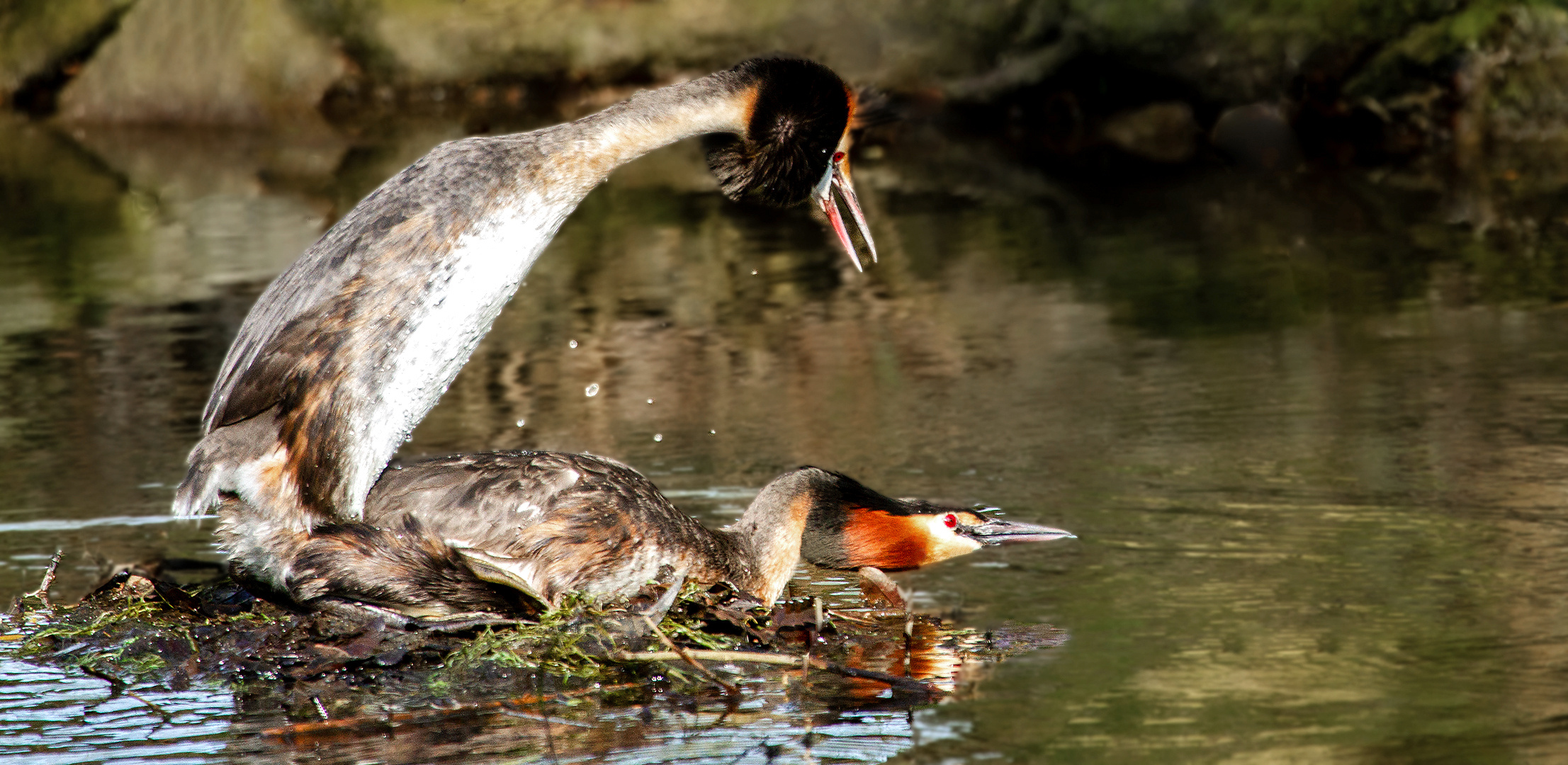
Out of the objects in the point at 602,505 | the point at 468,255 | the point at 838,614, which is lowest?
the point at 838,614

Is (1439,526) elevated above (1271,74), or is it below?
below

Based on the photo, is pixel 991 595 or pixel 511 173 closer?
pixel 511 173

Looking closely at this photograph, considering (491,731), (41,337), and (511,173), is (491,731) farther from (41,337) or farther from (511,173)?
(41,337)

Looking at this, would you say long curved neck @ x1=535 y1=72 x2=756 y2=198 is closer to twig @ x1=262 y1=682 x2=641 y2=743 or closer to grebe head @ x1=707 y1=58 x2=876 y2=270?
grebe head @ x1=707 y1=58 x2=876 y2=270

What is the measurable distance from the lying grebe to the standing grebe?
4.5 inches

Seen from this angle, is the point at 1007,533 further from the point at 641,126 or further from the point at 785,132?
the point at 641,126

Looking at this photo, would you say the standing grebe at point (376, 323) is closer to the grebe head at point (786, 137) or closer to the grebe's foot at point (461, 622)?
the grebe head at point (786, 137)

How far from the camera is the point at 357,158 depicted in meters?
18.9

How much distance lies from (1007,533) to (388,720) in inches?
87.1

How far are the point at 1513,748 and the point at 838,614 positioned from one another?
2.12 metres

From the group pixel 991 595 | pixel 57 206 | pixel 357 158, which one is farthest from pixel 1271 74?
pixel 991 595

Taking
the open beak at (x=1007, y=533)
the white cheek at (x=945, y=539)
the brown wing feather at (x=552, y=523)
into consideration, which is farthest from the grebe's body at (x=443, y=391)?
the open beak at (x=1007, y=533)

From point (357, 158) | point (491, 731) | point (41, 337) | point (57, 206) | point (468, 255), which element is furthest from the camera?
point (357, 158)

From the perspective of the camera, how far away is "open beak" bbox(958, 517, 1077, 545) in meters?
6.11
